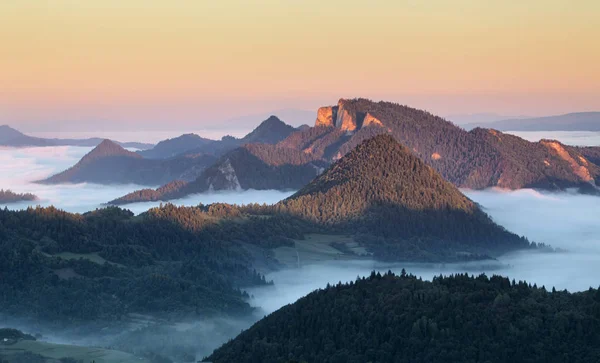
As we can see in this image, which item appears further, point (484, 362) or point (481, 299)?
point (481, 299)

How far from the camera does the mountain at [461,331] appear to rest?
17862 cm

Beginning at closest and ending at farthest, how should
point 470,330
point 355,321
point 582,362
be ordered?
point 582,362 < point 470,330 < point 355,321

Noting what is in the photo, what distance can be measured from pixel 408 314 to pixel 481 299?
1065cm

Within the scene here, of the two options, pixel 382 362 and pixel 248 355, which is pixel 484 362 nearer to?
pixel 382 362

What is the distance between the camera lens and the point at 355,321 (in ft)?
652

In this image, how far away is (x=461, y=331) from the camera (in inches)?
7328

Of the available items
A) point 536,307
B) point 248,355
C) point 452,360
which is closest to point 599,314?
point 536,307

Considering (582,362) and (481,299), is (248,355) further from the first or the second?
(582,362)

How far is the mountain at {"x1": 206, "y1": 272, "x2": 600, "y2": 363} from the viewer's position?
178625 mm

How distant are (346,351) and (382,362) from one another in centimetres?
703

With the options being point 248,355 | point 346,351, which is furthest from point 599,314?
point 248,355

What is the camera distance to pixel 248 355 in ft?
643

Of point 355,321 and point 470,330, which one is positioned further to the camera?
point 355,321

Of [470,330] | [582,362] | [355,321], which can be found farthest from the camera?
[355,321]
